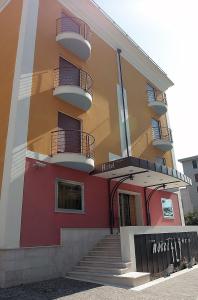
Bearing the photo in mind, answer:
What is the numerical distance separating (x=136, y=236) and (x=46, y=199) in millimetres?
4198

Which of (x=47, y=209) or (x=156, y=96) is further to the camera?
(x=156, y=96)

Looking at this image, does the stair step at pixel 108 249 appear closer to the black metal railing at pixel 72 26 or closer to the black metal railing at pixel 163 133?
the black metal railing at pixel 163 133

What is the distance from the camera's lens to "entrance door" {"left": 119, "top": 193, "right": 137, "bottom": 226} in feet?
54.7

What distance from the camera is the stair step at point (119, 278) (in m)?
9.82

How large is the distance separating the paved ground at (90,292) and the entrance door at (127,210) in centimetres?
640

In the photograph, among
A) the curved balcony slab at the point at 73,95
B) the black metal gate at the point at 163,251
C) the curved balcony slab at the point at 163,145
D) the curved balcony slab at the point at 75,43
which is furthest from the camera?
the curved balcony slab at the point at 163,145

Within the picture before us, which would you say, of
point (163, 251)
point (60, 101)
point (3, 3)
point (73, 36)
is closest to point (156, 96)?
point (73, 36)

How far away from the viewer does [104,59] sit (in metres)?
18.7

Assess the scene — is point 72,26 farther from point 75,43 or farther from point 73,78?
point 73,78

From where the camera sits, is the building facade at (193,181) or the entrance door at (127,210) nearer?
the entrance door at (127,210)

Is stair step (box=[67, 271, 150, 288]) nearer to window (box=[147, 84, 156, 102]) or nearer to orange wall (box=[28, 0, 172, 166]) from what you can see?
orange wall (box=[28, 0, 172, 166])

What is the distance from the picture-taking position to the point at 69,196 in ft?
43.3

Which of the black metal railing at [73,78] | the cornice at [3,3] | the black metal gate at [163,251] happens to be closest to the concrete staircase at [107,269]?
the black metal gate at [163,251]

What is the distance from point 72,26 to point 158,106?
919 centimetres
